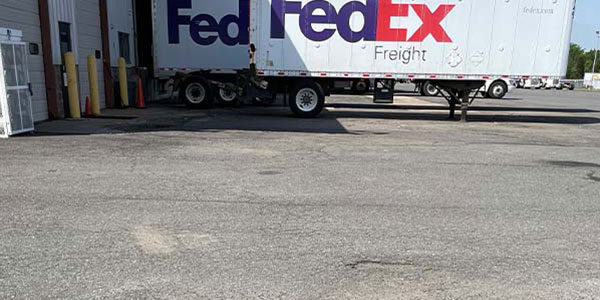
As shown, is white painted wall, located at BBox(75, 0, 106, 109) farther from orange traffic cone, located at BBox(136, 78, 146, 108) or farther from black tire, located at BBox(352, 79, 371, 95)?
black tire, located at BBox(352, 79, 371, 95)

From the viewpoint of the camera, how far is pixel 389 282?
143 inches

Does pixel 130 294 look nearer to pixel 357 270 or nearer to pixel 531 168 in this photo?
pixel 357 270

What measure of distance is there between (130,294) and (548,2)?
14457mm

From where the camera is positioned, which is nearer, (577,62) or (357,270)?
(357,270)

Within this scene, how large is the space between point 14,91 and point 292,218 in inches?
313

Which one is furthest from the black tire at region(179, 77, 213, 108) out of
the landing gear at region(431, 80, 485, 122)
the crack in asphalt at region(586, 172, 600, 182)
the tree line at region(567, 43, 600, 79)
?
the tree line at region(567, 43, 600, 79)

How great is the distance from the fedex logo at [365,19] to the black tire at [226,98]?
4193mm

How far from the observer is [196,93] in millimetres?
16797

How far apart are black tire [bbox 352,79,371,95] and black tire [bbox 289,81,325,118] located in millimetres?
1119

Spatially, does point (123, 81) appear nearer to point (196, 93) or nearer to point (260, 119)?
point (196, 93)

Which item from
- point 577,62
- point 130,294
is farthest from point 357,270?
point 577,62

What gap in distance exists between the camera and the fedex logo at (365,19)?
45.3 feet

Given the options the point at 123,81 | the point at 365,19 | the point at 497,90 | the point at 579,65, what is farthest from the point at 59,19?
the point at 579,65

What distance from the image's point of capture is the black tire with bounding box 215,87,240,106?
1741 centimetres
